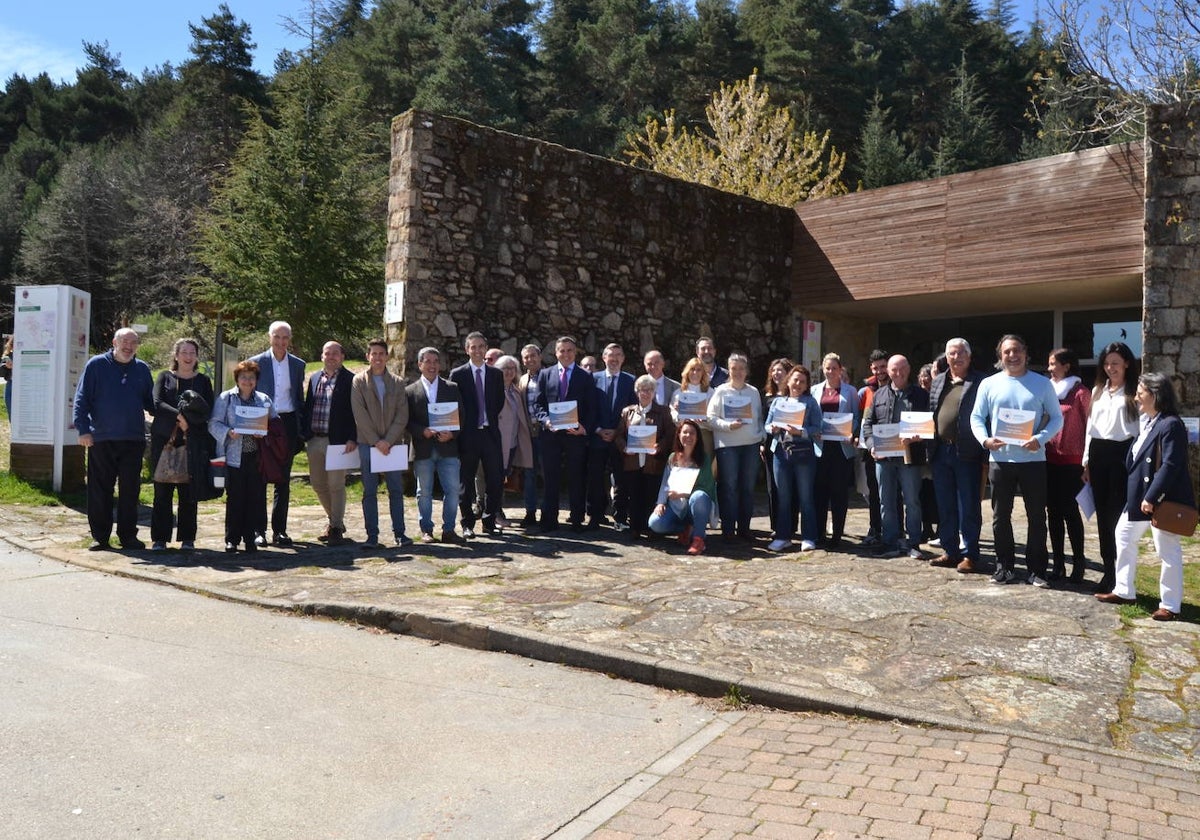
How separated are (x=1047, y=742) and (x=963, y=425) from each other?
3.78m

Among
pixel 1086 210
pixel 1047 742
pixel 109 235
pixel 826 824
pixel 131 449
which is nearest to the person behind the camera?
pixel 826 824

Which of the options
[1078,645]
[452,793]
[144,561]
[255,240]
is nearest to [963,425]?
[1078,645]

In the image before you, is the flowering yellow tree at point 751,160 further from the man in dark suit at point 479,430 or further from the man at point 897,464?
the man at point 897,464

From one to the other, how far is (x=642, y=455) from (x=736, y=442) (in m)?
0.87

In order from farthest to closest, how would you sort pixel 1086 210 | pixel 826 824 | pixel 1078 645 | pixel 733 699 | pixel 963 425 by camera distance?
pixel 1086 210
pixel 963 425
pixel 1078 645
pixel 733 699
pixel 826 824

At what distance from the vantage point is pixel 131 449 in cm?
847

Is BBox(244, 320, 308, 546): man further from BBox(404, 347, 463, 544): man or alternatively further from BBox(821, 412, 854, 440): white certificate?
BBox(821, 412, 854, 440): white certificate

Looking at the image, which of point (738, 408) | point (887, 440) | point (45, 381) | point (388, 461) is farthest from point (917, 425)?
point (45, 381)

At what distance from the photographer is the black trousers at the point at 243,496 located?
8.30 meters

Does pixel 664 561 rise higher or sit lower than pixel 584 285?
lower

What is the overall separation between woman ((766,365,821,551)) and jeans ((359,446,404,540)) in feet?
10.8

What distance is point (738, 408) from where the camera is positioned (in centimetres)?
895

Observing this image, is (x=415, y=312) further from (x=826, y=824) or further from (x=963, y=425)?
(x=826, y=824)

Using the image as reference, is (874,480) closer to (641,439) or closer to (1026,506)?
(1026,506)
